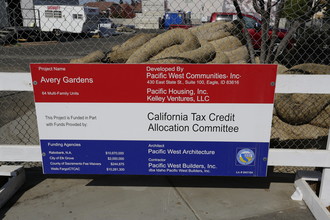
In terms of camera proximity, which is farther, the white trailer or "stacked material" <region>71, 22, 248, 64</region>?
the white trailer

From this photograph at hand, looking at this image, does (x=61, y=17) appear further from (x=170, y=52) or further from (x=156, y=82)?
(x=156, y=82)

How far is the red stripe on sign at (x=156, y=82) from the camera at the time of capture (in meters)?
2.70

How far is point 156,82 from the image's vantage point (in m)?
2.74

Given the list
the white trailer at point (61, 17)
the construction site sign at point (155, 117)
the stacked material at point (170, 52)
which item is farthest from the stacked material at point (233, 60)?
the white trailer at point (61, 17)

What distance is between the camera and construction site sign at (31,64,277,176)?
107 inches

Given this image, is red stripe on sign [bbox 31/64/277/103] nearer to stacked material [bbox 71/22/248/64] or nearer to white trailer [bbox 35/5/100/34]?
stacked material [bbox 71/22/248/64]

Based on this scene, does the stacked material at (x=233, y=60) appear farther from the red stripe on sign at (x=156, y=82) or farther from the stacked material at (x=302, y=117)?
the red stripe on sign at (x=156, y=82)

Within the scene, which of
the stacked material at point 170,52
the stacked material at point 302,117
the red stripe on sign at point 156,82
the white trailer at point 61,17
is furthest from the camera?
the white trailer at point 61,17

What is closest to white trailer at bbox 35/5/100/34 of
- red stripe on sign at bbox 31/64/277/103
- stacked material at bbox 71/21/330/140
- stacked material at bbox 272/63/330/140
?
stacked material at bbox 71/21/330/140

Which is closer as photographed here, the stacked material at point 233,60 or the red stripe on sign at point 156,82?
the red stripe on sign at point 156,82

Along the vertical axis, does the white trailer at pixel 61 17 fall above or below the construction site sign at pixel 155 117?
above

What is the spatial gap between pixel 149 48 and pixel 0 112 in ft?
10.5

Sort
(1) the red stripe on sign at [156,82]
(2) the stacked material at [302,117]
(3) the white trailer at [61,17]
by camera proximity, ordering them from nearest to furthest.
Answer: (1) the red stripe on sign at [156,82] < (2) the stacked material at [302,117] < (3) the white trailer at [61,17]

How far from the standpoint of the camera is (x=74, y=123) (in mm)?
2869
